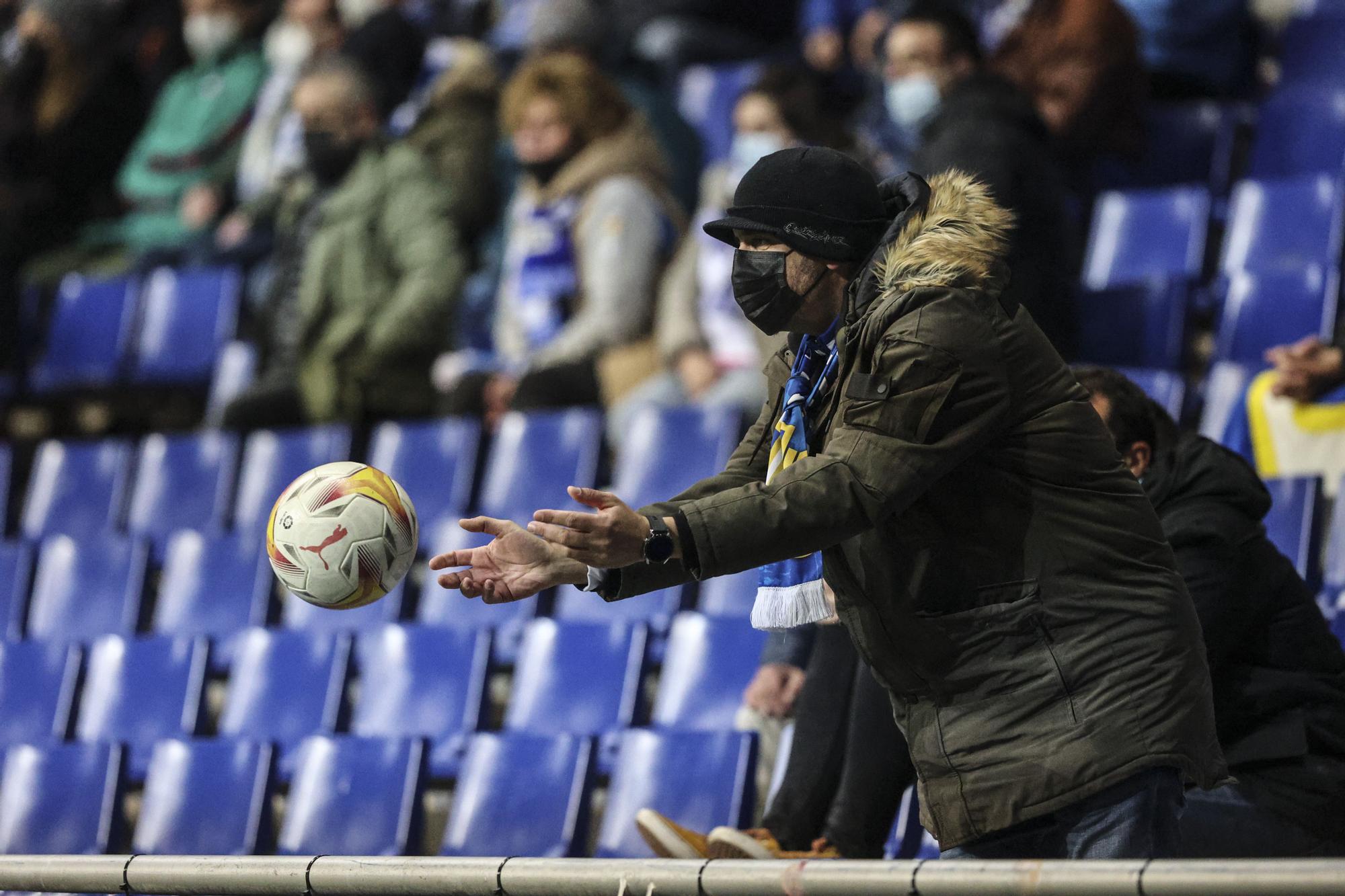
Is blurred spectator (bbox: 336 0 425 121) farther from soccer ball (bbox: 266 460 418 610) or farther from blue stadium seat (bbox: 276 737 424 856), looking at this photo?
soccer ball (bbox: 266 460 418 610)

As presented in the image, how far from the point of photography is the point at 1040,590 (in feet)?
8.13

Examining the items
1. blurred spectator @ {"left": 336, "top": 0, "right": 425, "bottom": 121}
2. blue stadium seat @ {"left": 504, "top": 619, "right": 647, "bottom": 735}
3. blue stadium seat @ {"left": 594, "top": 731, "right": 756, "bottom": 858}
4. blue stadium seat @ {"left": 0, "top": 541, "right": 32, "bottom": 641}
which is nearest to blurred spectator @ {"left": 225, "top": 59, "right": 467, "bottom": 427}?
blurred spectator @ {"left": 336, "top": 0, "right": 425, "bottom": 121}

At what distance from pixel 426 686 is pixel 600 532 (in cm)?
282

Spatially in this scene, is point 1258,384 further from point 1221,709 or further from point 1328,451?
point 1221,709

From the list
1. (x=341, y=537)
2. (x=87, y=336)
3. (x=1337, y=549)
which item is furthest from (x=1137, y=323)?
(x=87, y=336)

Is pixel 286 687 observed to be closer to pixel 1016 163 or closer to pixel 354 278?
pixel 354 278

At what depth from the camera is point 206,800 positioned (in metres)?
4.81

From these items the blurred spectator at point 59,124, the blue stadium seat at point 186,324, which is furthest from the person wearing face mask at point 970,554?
the blurred spectator at point 59,124

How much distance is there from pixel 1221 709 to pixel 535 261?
12.2ft

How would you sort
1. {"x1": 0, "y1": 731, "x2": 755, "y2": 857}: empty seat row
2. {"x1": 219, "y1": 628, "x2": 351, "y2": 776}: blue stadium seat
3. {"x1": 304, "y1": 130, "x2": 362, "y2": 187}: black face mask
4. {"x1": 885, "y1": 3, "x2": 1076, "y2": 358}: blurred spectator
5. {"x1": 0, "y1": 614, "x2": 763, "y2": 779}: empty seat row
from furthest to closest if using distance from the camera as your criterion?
{"x1": 304, "y1": 130, "x2": 362, "y2": 187}: black face mask
{"x1": 219, "y1": 628, "x2": 351, "y2": 776}: blue stadium seat
{"x1": 885, "y1": 3, "x2": 1076, "y2": 358}: blurred spectator
{"x1": 0, "y1": 614, "x2": 763, "y2": 779}: empty seat row
{"x1": 0, "y1": 731, "x2": 755, "y2": 857}: empty seat row

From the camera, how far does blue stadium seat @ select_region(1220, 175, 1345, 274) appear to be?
550 cm

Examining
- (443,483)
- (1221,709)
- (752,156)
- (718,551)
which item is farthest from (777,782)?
(752,156)

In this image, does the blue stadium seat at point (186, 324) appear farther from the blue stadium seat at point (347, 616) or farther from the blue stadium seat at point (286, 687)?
the blue stadium seat at point (286, 687)

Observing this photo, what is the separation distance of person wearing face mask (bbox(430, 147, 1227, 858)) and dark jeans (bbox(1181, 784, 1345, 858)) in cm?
75
